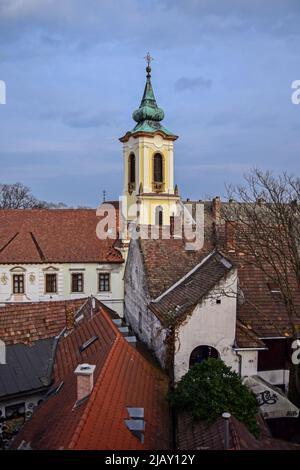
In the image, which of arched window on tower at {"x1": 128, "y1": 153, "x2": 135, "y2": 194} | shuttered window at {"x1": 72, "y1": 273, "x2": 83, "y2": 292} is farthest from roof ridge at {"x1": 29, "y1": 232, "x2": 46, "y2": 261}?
arched window on tower at {"x1": 128, "y1": 153, "x2": 135, "y2": 194}

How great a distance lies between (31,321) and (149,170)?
19701 mm

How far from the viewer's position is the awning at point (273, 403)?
13500mm

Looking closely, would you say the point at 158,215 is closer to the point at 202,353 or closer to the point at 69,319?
the point at 69,319

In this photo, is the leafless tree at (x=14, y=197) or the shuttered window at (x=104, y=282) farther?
the leafless tree at (x=14, y=197)

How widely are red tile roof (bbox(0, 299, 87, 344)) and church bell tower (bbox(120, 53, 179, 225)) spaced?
1557 cm

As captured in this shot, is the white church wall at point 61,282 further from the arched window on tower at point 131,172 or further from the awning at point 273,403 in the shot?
the awning at point 273,403

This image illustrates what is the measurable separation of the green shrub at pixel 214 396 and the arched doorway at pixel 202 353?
5.87 feet

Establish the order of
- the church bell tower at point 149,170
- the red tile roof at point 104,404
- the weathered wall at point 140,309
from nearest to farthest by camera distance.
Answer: the red tile roof at point 104,404 → the weathered wall at point 140,309 → the church bell tower at point 149,170

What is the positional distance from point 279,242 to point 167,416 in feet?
23.6

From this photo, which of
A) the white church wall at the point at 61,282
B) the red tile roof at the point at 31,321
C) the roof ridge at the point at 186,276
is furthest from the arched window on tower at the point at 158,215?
the red tile roof at the point at 31,321

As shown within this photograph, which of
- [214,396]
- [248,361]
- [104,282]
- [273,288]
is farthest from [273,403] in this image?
[104,282]

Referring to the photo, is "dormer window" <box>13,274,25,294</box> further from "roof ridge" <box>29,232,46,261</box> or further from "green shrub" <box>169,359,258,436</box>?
"green shrub" <box>169,359,258,436</box>

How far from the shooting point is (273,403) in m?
13.6

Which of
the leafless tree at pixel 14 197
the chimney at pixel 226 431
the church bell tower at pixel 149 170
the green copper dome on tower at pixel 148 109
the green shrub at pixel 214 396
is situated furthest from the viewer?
the leafless tree at pixel 14 197
